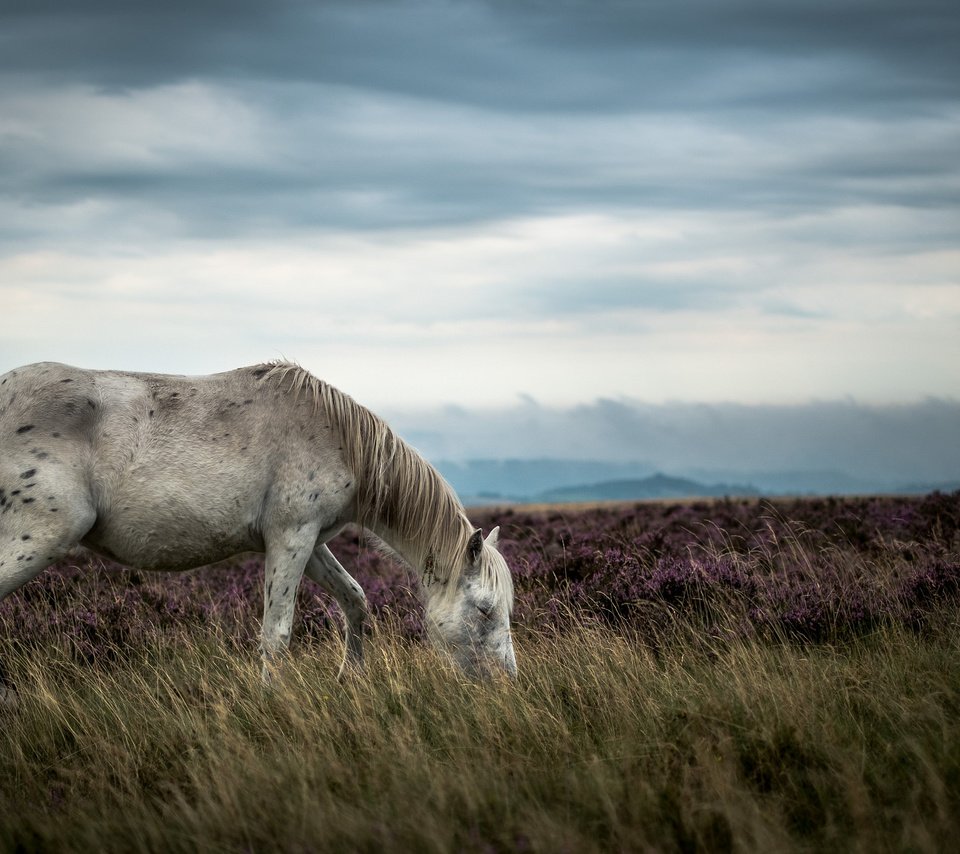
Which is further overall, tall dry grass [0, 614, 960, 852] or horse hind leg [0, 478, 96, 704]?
horse hind leg [0, 478, 96, 704]

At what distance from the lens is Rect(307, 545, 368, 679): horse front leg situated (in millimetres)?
6820

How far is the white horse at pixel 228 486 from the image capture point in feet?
19.2

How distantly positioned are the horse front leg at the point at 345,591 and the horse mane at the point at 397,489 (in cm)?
42

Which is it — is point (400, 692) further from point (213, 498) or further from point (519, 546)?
point (519, 546)

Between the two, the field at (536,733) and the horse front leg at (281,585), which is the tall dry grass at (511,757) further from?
the horse front leg at (281,585)

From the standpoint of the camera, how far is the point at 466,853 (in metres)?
3.45

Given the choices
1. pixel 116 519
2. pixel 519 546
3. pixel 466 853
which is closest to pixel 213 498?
pixel 116 519

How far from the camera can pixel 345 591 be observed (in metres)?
6.88

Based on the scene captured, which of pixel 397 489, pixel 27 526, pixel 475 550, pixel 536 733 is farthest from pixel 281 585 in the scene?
pixel 536 733

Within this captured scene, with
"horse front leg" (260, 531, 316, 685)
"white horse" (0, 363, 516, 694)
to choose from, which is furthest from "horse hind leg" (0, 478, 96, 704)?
"horse front leg" (260, 531, 316, 685)

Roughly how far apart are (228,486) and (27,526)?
123 cm

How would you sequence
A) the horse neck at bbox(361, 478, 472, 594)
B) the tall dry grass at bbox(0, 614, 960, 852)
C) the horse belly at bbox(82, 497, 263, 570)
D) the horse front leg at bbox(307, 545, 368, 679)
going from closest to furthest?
1. the tall dry grass at bbox(0, 614, 960, 852)
2. the horse belly at bbox(82, 497, 263, 570)
3. the horse neck at bbox(361, 478, 472, 594)
4. the horse front leg at bbox(307, 545, 368, 679)

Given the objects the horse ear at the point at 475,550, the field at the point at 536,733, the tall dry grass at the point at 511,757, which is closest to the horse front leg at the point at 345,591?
the field at the point at 536,733

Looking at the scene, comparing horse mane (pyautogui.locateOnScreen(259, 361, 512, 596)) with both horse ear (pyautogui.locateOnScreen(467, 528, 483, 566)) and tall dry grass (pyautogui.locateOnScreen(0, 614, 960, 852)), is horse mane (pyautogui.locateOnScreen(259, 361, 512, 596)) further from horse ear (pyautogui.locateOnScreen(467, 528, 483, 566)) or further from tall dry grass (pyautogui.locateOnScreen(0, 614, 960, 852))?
tall dry grass (pyautogui.locateOnScreen(0, 614, 960, 852))
